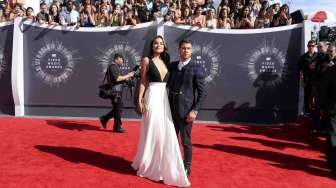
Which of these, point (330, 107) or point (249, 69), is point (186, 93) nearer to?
point (330, 107)

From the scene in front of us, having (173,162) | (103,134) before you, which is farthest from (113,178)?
(103,134)

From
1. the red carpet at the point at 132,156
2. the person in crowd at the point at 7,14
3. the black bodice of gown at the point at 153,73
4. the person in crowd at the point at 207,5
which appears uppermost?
the person in crowd at the point at 207,5

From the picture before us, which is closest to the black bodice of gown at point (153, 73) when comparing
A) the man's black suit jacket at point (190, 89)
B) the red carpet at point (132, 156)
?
the man's black suit jacket at point (190, 89)

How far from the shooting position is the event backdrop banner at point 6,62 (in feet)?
36.1

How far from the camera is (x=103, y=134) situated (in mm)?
8742

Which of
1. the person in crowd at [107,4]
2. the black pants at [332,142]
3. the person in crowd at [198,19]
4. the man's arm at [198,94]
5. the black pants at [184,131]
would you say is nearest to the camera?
the man's arm at [198,94]

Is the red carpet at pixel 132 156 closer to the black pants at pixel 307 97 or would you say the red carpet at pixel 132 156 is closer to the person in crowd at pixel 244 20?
the black pants at pixel 307 97

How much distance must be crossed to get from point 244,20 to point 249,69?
1.21 m

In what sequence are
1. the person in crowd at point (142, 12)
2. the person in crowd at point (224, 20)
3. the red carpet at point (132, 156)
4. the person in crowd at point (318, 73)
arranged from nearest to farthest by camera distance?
the red carpet at point (132, 156) → the person in crowd at point (318, 73) → the person in crowd at point (224, 20) → the person in crowd at point (142, 12)

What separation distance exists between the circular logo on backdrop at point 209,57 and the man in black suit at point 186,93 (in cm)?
484

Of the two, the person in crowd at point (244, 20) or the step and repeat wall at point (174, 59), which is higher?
the person in crowd at point (244, 20)

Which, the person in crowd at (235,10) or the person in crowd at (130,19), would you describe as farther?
the person in crowd at (235,10)

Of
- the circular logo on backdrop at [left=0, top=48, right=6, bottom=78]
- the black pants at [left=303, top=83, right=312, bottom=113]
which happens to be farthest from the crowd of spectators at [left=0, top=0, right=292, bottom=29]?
the black pants at [left=303, top=83, right=312, bottom=113]

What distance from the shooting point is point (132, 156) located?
6.99m
